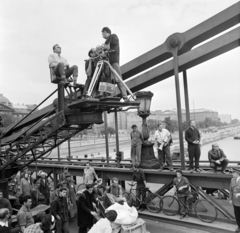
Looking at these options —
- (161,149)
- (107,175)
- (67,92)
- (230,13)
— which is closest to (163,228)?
(161,149)

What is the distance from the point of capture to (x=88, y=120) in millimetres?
7211

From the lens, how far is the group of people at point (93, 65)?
641cm

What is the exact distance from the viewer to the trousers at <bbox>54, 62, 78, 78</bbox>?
21.8ft

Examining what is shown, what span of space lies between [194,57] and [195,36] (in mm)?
751

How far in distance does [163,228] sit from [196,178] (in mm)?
1932

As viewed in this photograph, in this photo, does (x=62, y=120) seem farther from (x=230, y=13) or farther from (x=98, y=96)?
(x=230, y=13)

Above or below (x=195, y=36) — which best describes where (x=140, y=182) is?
below

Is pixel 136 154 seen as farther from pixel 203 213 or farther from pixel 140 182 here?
pixel 203 213

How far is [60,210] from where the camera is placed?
6059 millimetres

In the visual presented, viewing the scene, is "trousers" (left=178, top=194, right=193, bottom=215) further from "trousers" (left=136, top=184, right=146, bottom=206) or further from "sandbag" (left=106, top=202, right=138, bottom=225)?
"sandbag" (left=106, top=202, right=138, bottom=225)

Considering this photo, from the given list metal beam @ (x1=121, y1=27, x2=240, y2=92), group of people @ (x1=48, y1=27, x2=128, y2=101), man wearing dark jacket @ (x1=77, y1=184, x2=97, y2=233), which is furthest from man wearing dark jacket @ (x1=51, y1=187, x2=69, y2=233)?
metal beam @ (x1=121, y1=27, x2=240, y2=92)

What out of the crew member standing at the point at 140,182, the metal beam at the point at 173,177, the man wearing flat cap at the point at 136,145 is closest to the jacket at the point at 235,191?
the metal beam at the point at 173,177

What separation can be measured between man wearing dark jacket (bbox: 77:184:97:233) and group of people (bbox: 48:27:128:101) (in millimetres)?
2444

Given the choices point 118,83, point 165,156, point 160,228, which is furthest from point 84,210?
point 165,156
